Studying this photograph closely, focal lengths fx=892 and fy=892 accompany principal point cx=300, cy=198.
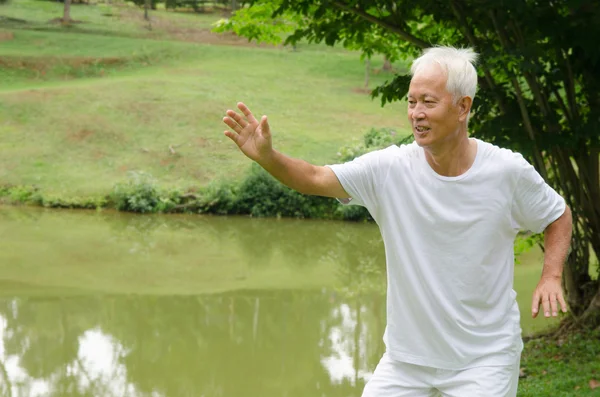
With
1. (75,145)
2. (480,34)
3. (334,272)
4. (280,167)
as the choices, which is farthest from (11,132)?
(280,167)

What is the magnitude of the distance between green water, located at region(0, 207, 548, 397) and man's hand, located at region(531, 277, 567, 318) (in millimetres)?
5060

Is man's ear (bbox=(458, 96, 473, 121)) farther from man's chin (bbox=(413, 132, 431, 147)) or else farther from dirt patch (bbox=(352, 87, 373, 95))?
dirt patch (bbox=(352, 87, 373, 95))

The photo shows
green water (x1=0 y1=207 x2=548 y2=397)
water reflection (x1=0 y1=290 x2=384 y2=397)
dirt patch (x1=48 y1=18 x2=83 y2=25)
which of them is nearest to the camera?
water reflection (x1=0 y1=290 x2=384 y2=397)

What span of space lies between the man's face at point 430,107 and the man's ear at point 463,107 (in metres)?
0.03

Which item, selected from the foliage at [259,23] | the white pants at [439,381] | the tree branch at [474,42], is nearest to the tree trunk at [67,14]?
the foliage at [259,23]

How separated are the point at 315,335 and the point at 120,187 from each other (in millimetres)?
10275

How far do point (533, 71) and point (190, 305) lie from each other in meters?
6.07

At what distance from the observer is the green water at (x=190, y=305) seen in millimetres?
8641

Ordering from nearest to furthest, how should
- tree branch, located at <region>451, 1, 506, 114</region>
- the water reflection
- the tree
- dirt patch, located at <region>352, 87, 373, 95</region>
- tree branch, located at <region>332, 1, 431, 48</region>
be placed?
the tree < tree branch, located at <region>451, 1, 506, 114</region> < tree branch, located at <region>332, 1, 431, 48</region> < the water reflection < dirt patch, located at <region>352, 87, 373, 95</region>

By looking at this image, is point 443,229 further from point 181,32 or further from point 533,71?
point 181,32

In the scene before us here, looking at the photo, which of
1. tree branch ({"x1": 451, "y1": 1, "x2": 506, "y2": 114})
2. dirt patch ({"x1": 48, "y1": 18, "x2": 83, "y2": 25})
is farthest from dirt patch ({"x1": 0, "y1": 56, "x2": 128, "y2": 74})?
tree branch ({"x1": 451, "y1": 1, "x2": 506, "y2": 114})

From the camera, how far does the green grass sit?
6.51 m

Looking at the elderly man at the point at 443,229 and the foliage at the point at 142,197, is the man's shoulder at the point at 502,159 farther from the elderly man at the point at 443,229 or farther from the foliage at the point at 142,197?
the foliage at the point at 142,197

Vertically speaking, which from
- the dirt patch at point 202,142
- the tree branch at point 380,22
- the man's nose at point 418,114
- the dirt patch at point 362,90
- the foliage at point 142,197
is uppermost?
the tree branch at point 380,22
